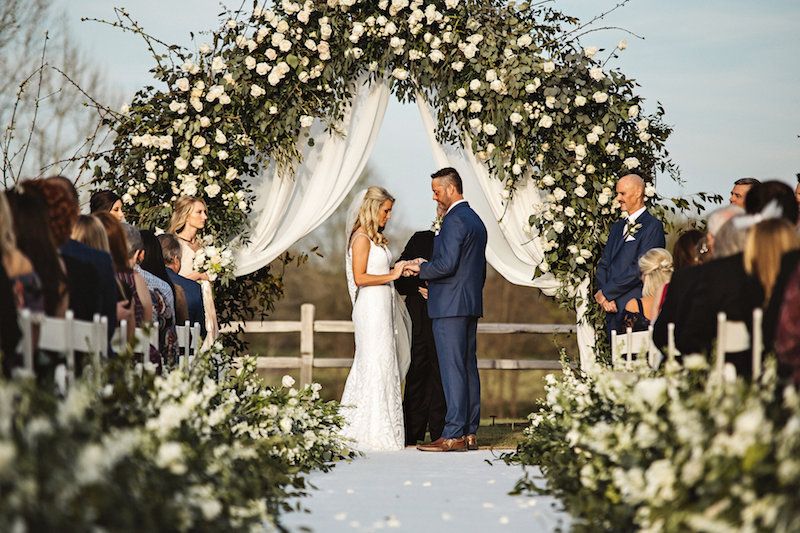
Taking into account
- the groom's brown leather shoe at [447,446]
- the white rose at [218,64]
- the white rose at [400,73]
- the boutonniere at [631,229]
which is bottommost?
the groom's brown leather shoe at [447,446]

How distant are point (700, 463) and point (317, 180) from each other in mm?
5908

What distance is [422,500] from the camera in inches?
186

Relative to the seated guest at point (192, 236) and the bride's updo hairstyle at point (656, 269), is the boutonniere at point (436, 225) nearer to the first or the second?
the seated guest at point (192, 236)

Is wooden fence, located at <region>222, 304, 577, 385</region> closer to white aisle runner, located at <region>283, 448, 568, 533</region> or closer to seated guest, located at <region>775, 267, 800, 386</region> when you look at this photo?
white aisle runner, located at <region>283, 448, 568, 533</region>

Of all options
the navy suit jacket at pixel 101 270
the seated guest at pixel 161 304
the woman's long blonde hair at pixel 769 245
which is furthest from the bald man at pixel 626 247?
the navy suit jacket at pixel 101 270

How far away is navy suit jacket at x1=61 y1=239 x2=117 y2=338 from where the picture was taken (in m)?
3.94

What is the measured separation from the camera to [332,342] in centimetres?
1827

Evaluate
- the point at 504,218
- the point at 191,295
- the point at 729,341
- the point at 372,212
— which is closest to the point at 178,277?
the point at 191,295

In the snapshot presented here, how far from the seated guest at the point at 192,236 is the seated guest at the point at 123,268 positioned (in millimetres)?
1928

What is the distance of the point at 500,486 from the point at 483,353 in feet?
38.4

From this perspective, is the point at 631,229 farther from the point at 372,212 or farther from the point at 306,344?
the point at 306,344

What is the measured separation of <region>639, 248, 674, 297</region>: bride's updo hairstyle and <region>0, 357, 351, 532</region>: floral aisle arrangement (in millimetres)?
2632

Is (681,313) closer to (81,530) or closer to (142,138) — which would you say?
(81,530)

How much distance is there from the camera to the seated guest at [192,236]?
716 centimetres
